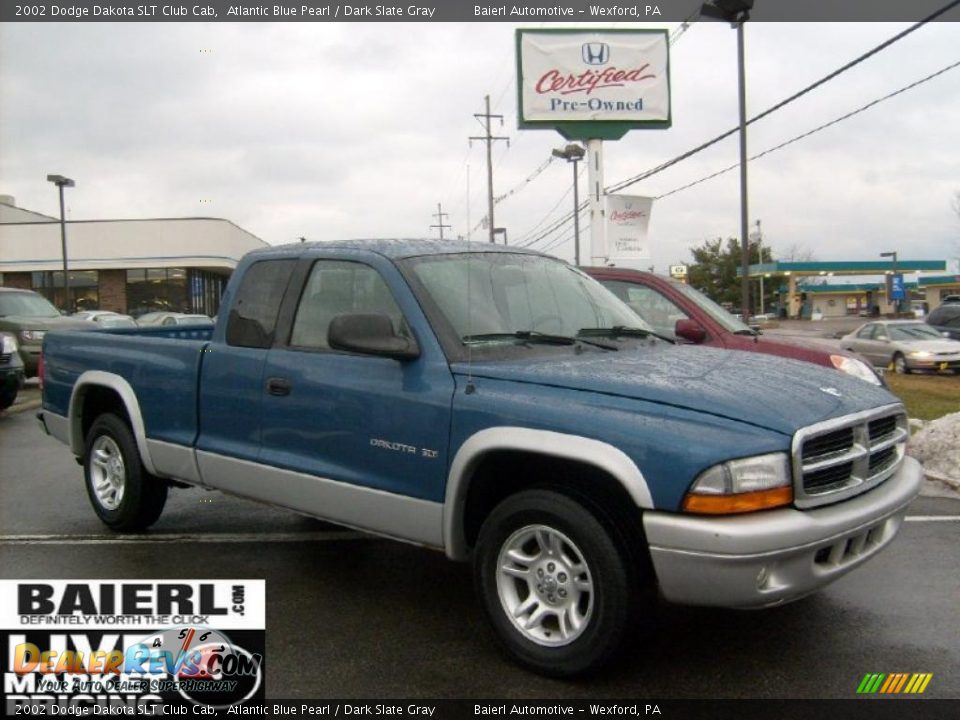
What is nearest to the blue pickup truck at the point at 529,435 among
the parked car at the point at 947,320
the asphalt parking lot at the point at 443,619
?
the asphalt parking lot at the point at 443,619

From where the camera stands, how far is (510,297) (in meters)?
4.53

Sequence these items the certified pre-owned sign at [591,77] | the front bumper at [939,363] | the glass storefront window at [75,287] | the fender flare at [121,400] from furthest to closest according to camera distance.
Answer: the glass storefront window at [75,287] → the front bumper at [939,363] → the certified pre-owned sign at [591,77] → the fender flare at [121,400]

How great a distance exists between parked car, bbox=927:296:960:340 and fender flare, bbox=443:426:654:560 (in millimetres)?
24554

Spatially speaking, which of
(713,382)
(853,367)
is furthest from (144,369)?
(853,367)

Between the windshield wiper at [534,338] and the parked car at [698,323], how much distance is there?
105 inches

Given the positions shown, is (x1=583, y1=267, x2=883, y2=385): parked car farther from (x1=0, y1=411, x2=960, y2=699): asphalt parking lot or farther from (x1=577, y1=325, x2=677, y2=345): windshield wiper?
(x1=577, y1=325, x2=677, y2=345): windshield wiper

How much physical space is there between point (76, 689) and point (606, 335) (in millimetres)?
2919

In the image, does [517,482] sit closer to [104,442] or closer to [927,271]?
[104,442]

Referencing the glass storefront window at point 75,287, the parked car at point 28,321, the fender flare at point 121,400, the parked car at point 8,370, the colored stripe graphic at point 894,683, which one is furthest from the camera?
the glass storefront window at point 75,287

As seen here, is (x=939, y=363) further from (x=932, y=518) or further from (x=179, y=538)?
(x=179, y=538)

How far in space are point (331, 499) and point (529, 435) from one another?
1286 mm

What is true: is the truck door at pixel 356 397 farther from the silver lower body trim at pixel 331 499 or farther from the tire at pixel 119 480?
the tire at pixel 119 480

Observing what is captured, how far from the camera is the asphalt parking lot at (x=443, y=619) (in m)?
3.54

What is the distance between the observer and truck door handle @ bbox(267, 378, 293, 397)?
15.0 feet
